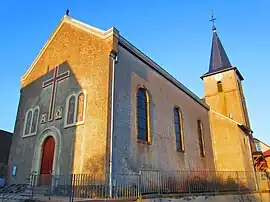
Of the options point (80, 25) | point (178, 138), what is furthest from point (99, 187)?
point (80, 25)

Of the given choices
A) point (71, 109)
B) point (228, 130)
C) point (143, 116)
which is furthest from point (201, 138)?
point (71, 109)

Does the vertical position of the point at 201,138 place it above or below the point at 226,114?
below

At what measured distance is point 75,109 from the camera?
38.9 ft

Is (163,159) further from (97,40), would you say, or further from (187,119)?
(97,40)

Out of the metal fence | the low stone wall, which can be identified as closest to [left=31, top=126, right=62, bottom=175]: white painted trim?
the metal fence

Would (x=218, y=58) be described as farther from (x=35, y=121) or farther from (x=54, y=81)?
(x=35, y=121)

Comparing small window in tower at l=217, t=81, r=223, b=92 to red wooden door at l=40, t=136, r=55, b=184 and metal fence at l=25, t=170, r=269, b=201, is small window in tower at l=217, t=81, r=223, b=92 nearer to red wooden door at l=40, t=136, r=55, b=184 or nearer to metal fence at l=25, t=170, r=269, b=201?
metal fence at l=25, t=170, r=269, b=201

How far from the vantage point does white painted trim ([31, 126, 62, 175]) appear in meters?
11.5

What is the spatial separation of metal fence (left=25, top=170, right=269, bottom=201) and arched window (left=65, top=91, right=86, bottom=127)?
A: 2.70 m

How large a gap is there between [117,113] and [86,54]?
4.27 meters

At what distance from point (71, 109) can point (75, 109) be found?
1.55 feet

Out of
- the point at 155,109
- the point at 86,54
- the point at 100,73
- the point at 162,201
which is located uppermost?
the point at 86,54

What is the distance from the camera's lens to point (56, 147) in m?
11.9

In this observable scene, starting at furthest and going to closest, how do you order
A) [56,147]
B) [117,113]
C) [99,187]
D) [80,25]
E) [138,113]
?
[80,25], [138,113], [56,147], [117,113], [99,187]
